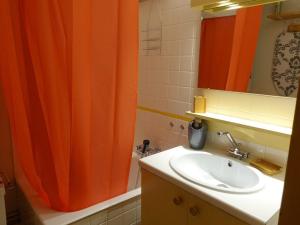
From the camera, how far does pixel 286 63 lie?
1.16 meters

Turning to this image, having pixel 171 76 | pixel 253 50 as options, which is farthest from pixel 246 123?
pixel 171 76

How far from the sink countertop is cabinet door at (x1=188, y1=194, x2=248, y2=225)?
0.03m

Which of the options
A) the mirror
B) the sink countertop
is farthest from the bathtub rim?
the mirror

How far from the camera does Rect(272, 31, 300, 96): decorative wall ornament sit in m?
1.12

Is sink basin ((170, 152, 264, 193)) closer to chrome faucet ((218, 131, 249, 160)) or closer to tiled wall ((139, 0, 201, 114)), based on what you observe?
chrome faucet ((218, 131, 249, 160))

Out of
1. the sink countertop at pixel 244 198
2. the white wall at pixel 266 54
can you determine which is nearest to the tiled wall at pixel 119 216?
the sink countertop at pixel 244 198

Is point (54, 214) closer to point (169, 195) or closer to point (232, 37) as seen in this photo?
point (169, 195)

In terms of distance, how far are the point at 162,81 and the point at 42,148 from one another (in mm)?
1094

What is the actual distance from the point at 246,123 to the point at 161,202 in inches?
25.3

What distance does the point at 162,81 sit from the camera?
1919 mm

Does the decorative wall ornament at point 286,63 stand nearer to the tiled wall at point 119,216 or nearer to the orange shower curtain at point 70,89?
the orange shower curtain at point 70,89

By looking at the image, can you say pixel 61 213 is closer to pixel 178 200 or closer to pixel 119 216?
pixel 119 216

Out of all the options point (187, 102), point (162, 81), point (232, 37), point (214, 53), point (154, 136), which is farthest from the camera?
point (154, 136)

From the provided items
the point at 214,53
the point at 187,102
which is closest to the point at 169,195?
the point at 187,102
